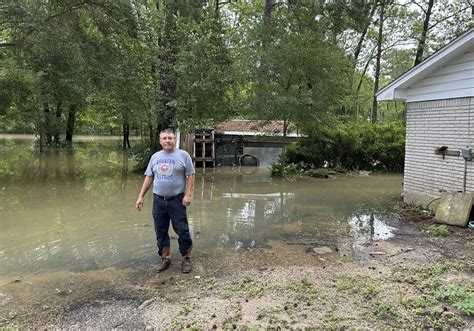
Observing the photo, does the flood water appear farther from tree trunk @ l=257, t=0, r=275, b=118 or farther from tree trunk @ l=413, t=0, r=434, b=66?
tree trunk @ l=413, t=0, r=434, b=66

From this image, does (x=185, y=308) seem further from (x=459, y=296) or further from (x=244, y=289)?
(x=459, y=296)

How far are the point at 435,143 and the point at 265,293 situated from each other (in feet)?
18.7

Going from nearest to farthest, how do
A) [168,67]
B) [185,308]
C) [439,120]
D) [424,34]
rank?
[185,308] → [439,120] → [168,67] → [424,34]

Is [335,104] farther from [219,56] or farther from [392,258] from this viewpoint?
[392,258]

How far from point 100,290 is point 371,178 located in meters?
11.5

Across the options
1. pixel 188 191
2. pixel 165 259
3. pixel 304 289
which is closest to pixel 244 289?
pixel 304 289

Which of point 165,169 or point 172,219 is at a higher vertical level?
point 165,169

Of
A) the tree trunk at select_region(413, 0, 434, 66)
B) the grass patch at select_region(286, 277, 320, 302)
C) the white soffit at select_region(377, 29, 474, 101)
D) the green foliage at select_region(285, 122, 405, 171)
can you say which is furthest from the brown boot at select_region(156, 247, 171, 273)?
the tree trunk at select_region(413, 0, 434, 66)

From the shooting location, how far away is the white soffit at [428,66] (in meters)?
6.53

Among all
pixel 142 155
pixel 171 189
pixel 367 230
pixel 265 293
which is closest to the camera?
pixel 265 293

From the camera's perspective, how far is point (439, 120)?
7570mm

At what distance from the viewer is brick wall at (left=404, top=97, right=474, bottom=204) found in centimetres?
699

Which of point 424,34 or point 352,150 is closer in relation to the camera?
point 352,150

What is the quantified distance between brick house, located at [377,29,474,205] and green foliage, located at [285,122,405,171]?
616 cm
